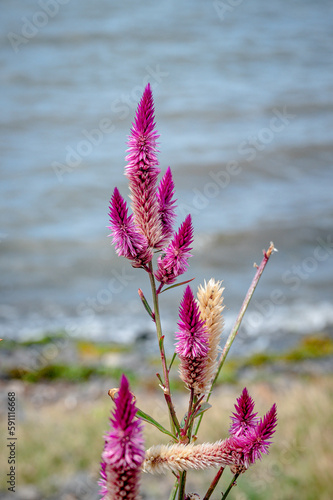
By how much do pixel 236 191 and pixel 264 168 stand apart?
7.30 feet

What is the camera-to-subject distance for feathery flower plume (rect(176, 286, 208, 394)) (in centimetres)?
96

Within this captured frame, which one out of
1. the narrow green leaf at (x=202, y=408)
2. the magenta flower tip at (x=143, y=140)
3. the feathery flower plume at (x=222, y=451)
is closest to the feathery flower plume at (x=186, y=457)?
the feathery flower plume at (x=222, y=451)

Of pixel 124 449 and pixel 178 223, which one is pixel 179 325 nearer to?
pixel 124 449

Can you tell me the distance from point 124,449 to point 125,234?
0.37 m

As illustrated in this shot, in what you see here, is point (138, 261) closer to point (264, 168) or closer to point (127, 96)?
point (264, 168)

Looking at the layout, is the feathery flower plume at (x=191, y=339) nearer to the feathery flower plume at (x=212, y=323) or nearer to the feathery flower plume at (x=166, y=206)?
the feathery flower plume at (x=212, y=323)

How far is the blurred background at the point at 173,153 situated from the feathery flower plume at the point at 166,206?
256 cm

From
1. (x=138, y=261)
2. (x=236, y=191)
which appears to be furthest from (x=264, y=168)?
(x=138, y=261)

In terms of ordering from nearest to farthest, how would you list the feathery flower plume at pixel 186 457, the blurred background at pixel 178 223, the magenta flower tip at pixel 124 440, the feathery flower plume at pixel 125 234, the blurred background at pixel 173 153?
the magenta flower tip at pixel 124 440, the feathery flower plume at pixel 186 457, the feathery flower plume at pixel 125 234, the blurred background at pixel 178 223, the blurred background at pixel 173 153

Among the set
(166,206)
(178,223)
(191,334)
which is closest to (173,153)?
(178,223)

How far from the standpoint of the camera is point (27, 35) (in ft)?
139

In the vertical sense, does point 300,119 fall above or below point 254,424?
above

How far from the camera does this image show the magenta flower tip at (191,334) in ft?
3.16

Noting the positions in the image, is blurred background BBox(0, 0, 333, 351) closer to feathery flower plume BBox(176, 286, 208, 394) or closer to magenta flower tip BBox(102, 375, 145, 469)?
feathery flower plume BBox(176, 286, 208, 394)
